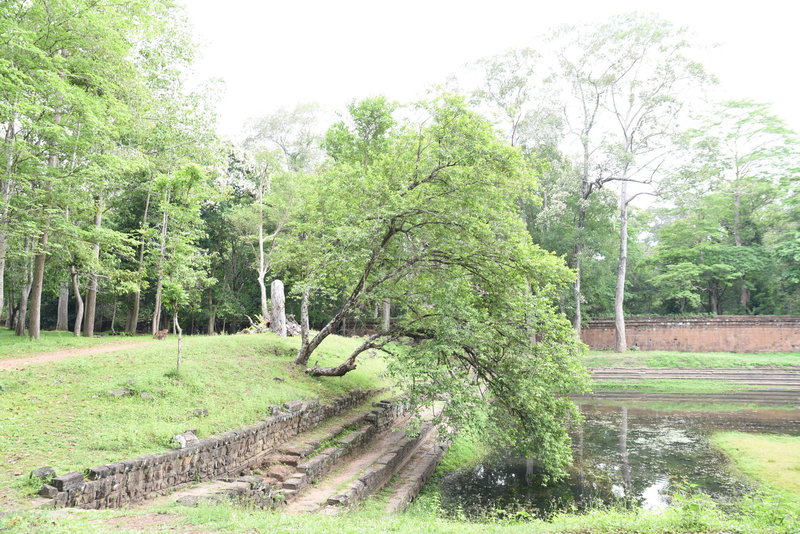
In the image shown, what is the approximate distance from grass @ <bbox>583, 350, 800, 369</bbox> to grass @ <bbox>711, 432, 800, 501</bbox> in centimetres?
1095

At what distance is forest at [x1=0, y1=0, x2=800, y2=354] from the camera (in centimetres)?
1035

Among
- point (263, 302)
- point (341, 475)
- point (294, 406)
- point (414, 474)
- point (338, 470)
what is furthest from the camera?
point (263, 302)

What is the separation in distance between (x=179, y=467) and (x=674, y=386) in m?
22.1

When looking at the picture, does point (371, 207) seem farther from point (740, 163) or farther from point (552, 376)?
point (740, 163)

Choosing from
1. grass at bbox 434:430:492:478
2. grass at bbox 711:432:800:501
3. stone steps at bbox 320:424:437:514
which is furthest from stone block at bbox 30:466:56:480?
grass at bbox 711:432:800:501

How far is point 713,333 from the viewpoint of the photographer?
27.1 metres

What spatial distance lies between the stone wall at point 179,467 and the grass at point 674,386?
52.8 feet

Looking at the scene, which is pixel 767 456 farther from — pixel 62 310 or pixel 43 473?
pixel 62 310

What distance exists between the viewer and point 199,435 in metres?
7.46

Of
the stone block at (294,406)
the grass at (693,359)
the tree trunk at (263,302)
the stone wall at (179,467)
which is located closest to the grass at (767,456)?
the stone block at (294,406)

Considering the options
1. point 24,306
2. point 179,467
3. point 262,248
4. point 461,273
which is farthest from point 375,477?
point 24,306

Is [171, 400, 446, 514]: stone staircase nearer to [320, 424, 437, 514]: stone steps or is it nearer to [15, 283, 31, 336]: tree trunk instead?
[320, 424, 437, 514]: stone steps

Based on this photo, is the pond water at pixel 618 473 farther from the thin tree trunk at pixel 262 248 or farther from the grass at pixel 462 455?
the thin tree trunk at pixel 262 248

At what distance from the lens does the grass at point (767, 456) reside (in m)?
9.65
